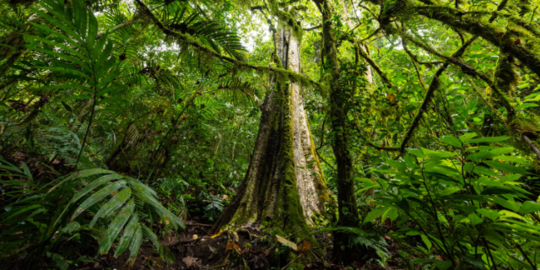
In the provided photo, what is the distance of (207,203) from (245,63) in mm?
2519

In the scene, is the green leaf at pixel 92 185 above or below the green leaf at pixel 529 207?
below

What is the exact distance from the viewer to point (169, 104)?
3.20m

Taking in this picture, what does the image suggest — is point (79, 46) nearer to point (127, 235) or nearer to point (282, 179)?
point (127, 235)

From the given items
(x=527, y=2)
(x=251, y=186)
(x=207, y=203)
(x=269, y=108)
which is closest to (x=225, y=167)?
(x=207, y=203)

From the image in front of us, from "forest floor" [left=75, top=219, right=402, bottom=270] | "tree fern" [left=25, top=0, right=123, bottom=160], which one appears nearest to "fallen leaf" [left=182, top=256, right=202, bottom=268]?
"forest floor" [left=75, top=219, right=402, bottom=270]

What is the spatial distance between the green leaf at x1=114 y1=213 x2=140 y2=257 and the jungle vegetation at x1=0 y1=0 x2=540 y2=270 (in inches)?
0.5

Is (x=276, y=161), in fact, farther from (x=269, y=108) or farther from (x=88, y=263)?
(x=88, y=263)

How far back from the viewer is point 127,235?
3.03 ft

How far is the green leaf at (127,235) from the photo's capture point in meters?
0.88

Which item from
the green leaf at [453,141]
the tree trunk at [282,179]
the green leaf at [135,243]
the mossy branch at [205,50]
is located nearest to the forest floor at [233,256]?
the tree trunk at [282,179]

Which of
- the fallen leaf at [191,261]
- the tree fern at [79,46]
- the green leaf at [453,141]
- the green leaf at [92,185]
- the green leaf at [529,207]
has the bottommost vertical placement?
Result: the fallen leaf at [191,261]

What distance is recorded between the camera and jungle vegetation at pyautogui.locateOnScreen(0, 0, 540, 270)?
985 millimetres

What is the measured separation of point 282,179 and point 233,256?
3.84 feet

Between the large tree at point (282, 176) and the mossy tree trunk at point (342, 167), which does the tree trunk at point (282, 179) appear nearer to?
the large tree at point (282, 176)
